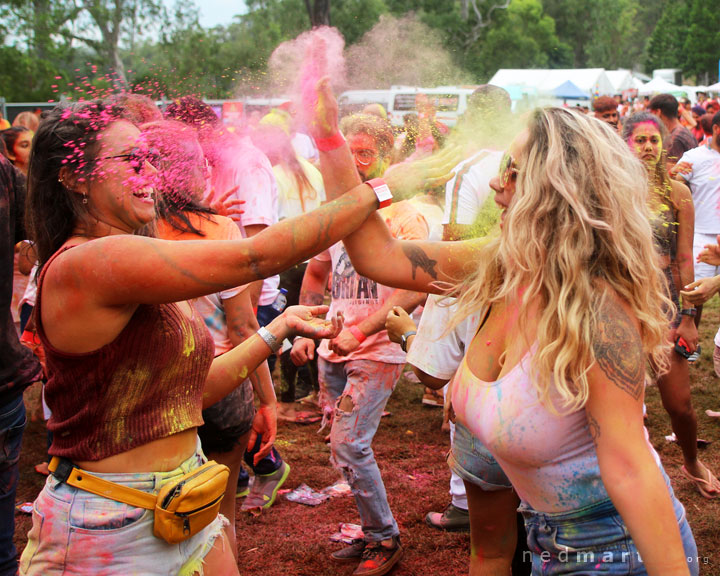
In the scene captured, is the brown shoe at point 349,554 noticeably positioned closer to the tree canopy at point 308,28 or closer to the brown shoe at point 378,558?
the brown shoe at point 378,558

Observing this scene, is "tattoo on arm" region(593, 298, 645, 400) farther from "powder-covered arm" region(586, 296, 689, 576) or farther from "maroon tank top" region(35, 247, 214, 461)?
"maroon tank top" region(35, 247, 214, 461)

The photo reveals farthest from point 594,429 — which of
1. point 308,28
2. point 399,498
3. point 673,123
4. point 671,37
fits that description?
point 671,37

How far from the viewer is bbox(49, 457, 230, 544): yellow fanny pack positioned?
6.17ft

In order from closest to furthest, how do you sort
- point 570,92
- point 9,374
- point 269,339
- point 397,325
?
1. point 269,339
2. point 9,374
3. point 397,325
4. point 570,92

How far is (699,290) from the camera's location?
346 cm

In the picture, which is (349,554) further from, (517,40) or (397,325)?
(517,40)

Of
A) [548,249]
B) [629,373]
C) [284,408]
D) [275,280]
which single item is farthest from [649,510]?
[284,408]

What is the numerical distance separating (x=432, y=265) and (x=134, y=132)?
41.6 inches

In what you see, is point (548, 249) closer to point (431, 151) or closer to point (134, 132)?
point (134, 132)

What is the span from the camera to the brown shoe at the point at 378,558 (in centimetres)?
361

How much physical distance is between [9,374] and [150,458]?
1153 millimetres

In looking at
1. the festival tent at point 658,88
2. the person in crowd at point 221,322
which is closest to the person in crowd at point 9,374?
the person in crowd at point 221,322

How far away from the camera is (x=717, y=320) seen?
8.52 metres

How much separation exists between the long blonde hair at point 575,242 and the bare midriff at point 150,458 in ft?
3.44
